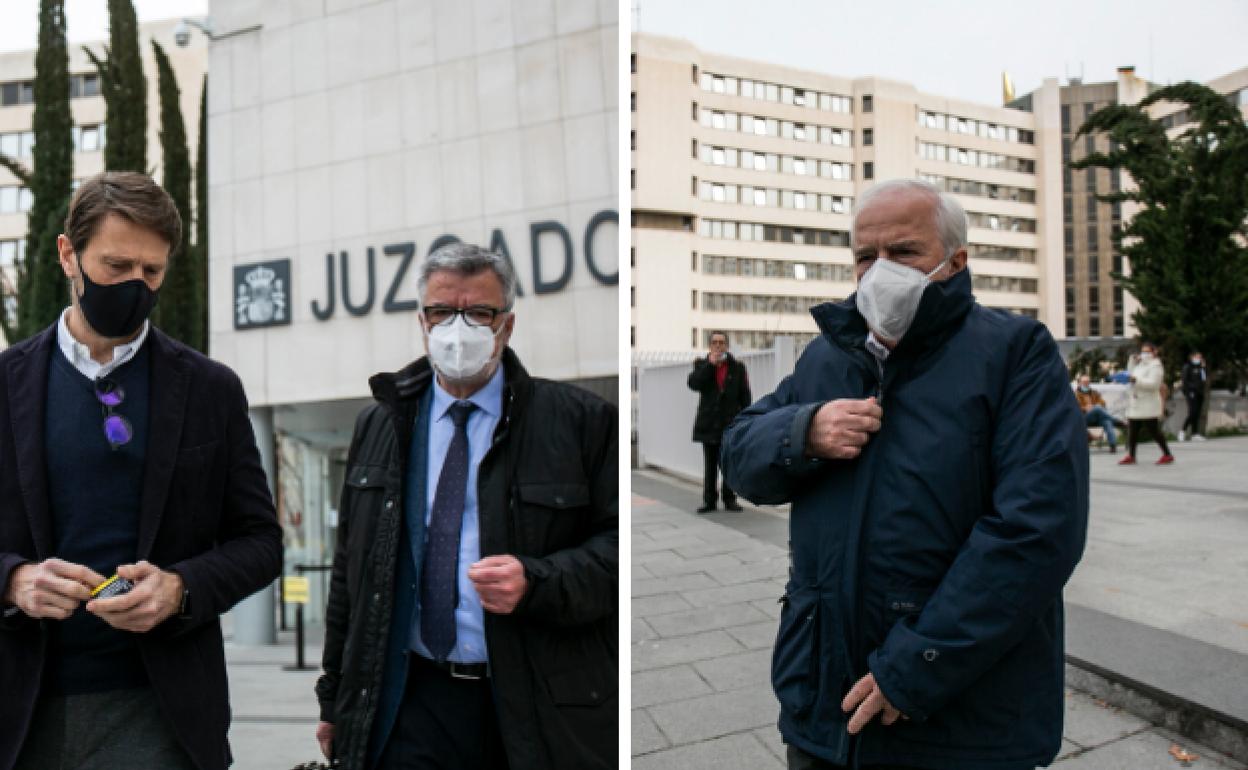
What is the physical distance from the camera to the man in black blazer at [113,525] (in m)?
1.81

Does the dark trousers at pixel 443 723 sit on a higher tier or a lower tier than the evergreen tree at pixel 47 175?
lower

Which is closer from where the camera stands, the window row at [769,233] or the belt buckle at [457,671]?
the belt buckle at [457,671]

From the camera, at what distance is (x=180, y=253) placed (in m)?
18.8

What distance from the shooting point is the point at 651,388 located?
12672 mm

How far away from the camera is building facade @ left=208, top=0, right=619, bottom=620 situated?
1380 centimetres

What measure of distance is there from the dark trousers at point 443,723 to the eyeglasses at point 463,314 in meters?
0.77

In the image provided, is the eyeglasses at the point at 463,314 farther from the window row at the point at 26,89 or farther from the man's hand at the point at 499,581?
the window row at the point at 26,89

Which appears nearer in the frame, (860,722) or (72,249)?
(860,722)

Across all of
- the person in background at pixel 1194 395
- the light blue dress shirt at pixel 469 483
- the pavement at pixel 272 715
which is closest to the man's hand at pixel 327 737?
the light blue dress shirt at pixel 469 483

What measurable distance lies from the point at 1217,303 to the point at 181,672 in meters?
13.5

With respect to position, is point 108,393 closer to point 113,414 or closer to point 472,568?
point 113,414

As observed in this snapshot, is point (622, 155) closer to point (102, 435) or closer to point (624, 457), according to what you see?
point (624, 457)

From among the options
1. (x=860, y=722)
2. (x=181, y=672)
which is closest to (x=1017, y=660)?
(x=860, y=722)

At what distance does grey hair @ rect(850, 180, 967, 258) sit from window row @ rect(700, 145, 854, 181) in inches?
2705
